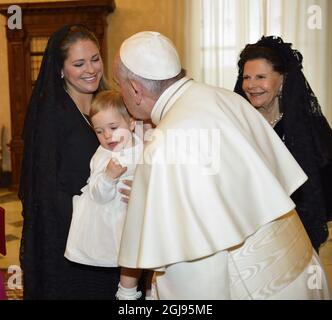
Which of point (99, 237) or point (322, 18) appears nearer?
point (99, 237)

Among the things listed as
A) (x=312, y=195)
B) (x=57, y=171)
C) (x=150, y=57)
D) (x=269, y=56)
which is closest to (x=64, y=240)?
(x=57, y=171)

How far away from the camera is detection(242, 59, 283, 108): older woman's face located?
2.72 m

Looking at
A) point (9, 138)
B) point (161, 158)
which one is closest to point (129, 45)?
point (161, 158)

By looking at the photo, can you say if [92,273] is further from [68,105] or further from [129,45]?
[129,45]

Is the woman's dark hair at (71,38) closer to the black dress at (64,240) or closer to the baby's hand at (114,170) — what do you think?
the black dress at (64,240)

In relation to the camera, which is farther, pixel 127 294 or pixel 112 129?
pixel 112 129

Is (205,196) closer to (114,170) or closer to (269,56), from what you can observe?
(114,170)

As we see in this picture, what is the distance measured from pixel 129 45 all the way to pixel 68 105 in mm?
802

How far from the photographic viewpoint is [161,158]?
1.46 metres

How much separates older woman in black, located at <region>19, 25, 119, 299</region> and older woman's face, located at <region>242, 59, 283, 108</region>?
1.01 metres

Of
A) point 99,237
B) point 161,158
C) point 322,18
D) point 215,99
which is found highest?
point 322,18

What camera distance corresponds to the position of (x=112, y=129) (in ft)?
7.22

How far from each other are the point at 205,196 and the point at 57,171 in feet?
3.70

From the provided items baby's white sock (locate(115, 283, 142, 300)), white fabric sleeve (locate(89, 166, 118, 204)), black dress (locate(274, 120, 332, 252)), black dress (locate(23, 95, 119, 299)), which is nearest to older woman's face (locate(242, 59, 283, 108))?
black dress (locate(274, 120, 332, 252))
